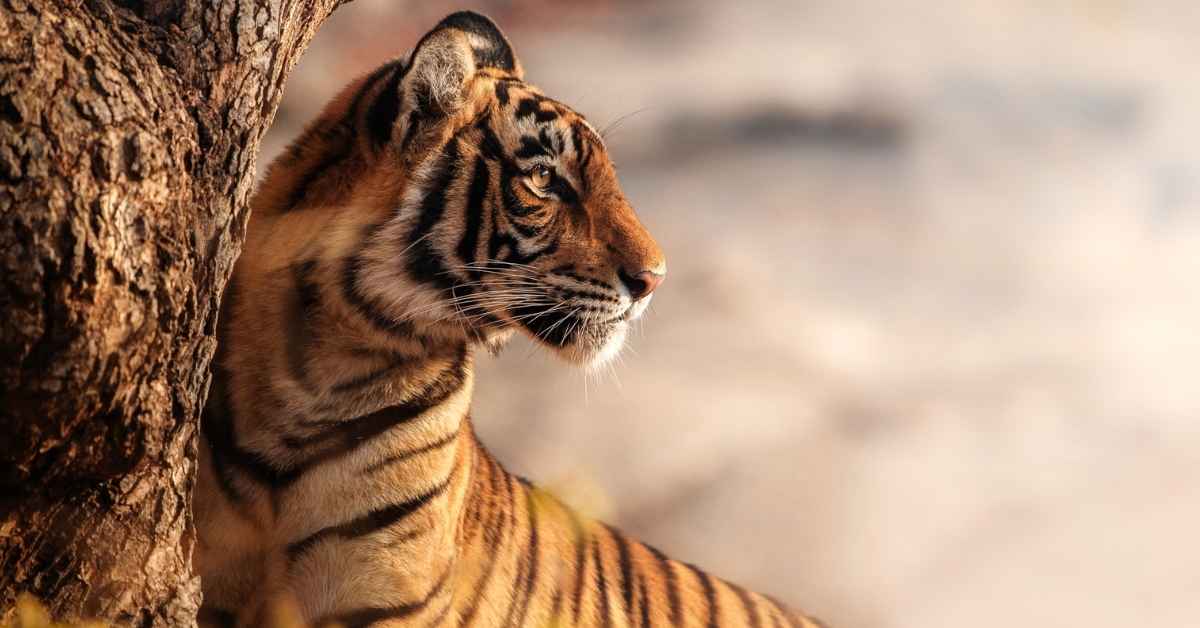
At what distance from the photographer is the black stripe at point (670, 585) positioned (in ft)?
8.22

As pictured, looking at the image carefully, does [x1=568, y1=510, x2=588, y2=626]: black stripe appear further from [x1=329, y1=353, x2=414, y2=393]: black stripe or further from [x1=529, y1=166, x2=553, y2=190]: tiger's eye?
[x1=529, y1=166, x2=553, y2=190]: tiger's eye

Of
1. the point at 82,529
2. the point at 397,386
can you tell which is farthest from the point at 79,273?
the point at 397,386

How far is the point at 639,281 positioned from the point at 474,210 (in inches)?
12.1

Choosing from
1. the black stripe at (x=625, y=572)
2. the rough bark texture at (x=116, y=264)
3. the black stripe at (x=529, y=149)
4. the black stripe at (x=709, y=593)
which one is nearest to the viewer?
the rough bark texture at (x=116, y=264)

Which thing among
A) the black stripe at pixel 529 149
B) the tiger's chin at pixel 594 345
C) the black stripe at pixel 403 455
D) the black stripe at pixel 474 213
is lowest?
the black stripe at pixel 403 455

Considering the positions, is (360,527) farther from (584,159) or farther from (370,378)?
(584,159)

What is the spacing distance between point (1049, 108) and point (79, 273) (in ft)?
12.7

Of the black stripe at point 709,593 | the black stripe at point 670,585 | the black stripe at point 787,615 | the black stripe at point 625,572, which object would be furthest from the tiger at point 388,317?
the black stripe at point 787,615

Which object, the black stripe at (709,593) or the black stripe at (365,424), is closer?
the black stripe at (365,424)

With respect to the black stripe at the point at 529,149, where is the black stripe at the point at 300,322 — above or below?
below

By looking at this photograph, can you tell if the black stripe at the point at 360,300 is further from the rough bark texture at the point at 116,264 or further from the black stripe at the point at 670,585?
the black stripe at the point at 670,585

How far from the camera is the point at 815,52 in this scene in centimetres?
435

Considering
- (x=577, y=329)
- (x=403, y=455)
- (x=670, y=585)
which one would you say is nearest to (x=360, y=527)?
(x=403, y=455)

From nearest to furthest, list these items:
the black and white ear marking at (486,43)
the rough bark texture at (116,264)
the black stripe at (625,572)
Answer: the rough bark texture at (116,264) < the black and white ear marking at (486,43) < the black stripe at (625,572)
